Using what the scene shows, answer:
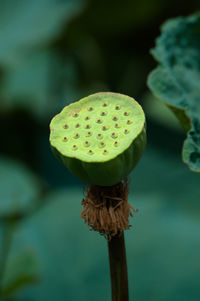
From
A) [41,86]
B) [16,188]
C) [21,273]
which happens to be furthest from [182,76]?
[41,86]

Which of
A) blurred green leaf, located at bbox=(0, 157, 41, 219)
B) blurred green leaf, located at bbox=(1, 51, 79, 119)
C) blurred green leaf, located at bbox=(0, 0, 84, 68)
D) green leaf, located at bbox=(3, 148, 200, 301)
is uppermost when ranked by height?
blurred green leaf, located at bbox=(0, 0, 84, 68)

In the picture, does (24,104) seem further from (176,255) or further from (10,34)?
(176,255)

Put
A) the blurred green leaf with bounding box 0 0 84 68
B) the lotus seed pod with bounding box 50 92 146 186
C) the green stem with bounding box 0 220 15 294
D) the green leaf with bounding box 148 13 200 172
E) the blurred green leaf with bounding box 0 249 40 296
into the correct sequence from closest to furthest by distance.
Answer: the lotus seed pod with bounding box 50 92 146 186, the green leaf with bounding box 148 13 200 172, the blurred green leaf with bounding box 0 249 40 296, the green stem with bounding box 0 220 15 294, the blurred green leaf with bounding box 0 0 84 68

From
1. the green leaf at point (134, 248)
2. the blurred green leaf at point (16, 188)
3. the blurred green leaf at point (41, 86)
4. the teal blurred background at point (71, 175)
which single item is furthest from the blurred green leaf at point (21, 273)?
the blurred green leaf at point (41, 86)

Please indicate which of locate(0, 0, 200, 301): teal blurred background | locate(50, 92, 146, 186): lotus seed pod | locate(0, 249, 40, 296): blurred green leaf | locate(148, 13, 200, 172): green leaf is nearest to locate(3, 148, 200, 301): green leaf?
locate(0, 0, 200, 301): teal blurred background

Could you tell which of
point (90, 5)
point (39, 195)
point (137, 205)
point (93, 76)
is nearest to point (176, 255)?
point (137, 205)

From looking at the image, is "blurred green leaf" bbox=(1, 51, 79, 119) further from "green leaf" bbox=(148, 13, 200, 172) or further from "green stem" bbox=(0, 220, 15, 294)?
"green leaf" bbox=(148, 13, 200, 172)
